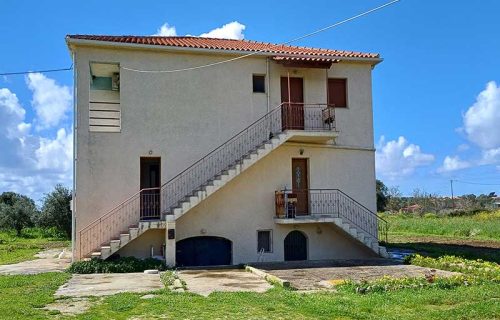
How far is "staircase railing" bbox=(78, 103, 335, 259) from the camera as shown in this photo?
1900 cm

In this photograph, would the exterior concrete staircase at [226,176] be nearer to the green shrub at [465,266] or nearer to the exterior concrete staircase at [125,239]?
the exterior concrete staircase at [125,239]

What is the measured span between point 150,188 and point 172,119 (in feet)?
9.25

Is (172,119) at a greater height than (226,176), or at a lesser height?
greater

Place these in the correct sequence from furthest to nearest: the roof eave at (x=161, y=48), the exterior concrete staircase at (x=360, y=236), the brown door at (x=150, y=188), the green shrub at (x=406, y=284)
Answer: the exterior concrete staircase at (x=360, y=236) → the brown door at (x=150, y=188) → the roof eave at (x=161, y=48) → the green shrub at (x=406, y=284)

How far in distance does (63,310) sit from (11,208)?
110ft

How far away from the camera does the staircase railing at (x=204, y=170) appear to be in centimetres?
1900

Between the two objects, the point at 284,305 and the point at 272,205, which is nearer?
the point at 284,305

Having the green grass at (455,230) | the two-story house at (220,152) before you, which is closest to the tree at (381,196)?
the green grass at (455,230)

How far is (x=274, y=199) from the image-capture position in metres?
20.9

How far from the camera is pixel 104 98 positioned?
68.3ft

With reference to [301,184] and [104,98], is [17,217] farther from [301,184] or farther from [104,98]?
[301,184]

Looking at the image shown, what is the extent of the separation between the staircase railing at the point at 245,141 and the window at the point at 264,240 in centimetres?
304

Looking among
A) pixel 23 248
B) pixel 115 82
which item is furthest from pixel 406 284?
pixel 23 248

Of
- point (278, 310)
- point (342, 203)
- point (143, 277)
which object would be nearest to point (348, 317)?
point (278, 310)
